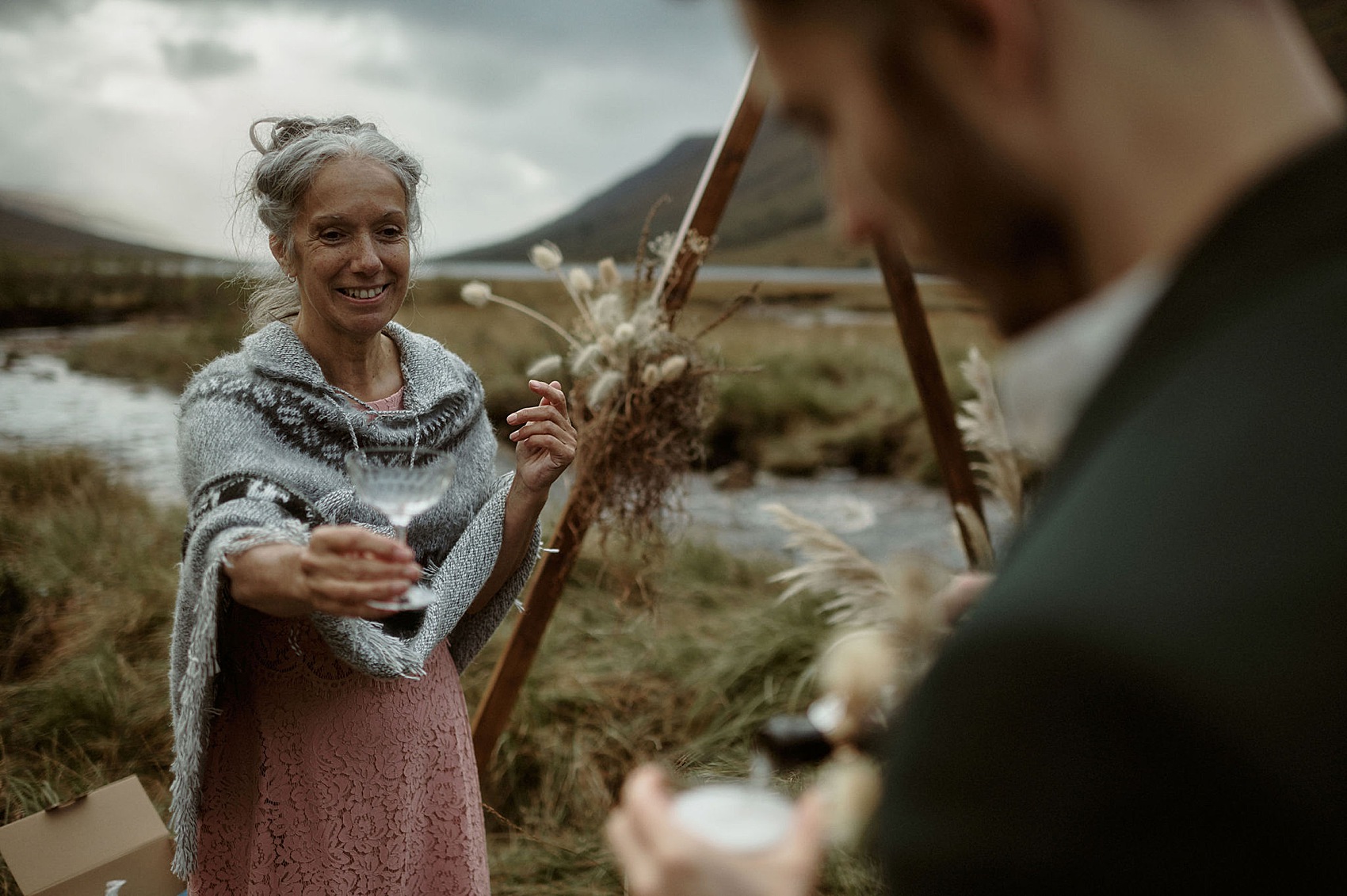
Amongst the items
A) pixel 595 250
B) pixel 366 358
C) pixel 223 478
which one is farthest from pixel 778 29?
pixel 595 250

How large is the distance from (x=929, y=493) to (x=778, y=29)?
6243mm

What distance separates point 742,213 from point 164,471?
5849 mm

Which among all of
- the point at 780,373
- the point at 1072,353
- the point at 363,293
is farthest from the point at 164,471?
the point at 1072,353

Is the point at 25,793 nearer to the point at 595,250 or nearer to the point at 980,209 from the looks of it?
the point at 980,209

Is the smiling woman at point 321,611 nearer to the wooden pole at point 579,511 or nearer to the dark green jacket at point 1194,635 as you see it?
the wooden pole at point 579,511

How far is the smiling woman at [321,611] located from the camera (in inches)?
67.2

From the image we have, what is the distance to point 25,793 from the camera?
309 cm

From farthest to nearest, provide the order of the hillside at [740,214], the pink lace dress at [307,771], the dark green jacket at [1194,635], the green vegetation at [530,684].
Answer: the hillside at [740,214]
the green vegetation at [530,684]
the pink lace dress at [307,771]
the dark green jacket at [1194,635]

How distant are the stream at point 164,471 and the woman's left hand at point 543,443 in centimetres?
360

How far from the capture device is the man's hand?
0.64m

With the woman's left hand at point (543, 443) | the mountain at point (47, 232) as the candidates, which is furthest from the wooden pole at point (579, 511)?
the mountain at point (47, 232)

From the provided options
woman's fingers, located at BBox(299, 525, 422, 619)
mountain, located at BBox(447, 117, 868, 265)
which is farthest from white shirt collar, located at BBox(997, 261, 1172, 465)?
mountain, located at BBox(447, 117, 868, 265)

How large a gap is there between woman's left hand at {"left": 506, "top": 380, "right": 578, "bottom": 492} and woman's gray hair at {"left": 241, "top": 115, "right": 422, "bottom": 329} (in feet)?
1.77

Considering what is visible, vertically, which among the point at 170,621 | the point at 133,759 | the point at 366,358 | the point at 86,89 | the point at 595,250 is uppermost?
the point at 86,89
